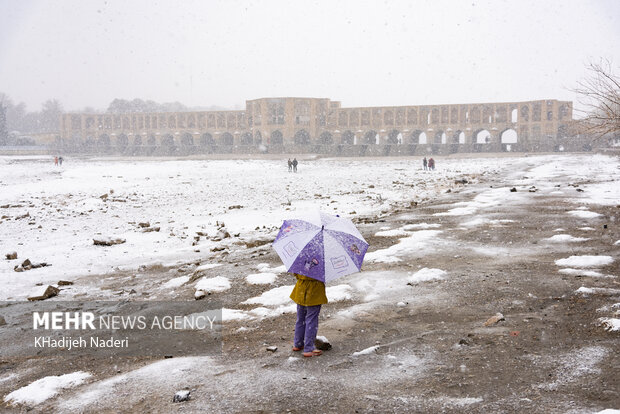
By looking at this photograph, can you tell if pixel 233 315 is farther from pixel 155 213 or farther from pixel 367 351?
pixel 155 213

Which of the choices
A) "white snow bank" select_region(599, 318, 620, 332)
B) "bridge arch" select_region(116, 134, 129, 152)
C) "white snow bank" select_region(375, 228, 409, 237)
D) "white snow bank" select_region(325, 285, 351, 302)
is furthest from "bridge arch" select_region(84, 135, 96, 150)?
"white snow bank" select_region(599, 318, 620, 332)

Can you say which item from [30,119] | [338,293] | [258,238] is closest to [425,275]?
[338,293]

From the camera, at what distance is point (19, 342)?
5.42m

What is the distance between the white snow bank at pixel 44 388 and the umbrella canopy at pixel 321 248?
2056mm

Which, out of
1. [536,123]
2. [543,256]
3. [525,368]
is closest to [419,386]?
[525,368]

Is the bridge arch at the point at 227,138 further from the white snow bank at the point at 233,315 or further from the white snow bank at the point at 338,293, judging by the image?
the white snow bank at the point at 233,315

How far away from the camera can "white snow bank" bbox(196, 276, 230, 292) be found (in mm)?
6914

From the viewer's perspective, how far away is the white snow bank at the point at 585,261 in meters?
7.01

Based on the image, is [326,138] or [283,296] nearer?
[283,296]

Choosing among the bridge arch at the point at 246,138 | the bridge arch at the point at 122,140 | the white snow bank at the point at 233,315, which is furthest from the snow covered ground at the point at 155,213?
the bridge arch at the point at 122,140

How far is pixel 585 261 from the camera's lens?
712 centimetres

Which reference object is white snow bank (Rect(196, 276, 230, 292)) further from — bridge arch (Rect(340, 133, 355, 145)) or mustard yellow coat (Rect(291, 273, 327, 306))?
bridge arch (Rect(340, 133, 355, 145))

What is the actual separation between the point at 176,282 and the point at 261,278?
Result: 51.7 inches

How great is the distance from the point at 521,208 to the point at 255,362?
11.0m
